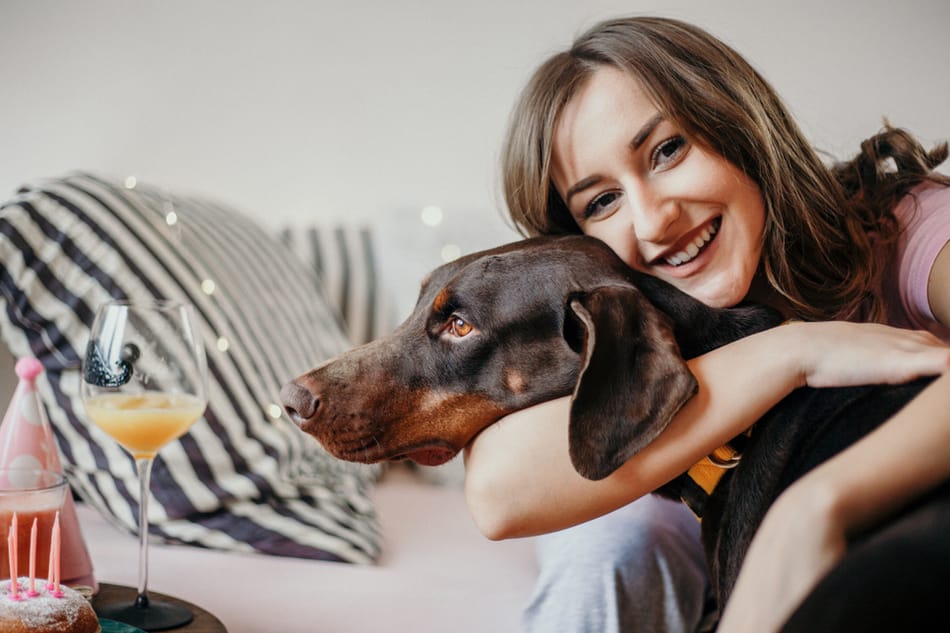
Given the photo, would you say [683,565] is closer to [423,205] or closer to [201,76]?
[423,205]

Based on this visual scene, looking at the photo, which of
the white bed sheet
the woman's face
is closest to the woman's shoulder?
the woman's face

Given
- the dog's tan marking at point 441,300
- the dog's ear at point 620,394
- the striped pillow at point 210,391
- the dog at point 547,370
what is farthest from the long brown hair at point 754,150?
the striped pillow at point 210,391

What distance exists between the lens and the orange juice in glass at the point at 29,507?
4.23 feet

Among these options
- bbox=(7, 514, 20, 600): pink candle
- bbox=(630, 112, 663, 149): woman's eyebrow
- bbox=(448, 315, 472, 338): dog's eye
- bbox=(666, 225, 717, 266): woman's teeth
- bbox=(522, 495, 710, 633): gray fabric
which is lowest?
bbox=(522, 495, 710, 633): gray fabric

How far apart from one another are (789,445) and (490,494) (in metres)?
0.40

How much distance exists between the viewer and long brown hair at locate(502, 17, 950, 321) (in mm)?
1572

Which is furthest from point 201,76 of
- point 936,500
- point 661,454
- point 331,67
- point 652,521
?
point 936,500

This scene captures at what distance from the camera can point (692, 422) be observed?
110 centimetres

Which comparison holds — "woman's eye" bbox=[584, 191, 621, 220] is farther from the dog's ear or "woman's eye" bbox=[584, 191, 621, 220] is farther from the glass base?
the glass base

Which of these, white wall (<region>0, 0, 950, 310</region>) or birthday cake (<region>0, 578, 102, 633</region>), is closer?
birthday cake (<region>0, 578, 102, 633</region>)

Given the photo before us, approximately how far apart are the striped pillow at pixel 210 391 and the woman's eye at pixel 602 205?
84 centimetres

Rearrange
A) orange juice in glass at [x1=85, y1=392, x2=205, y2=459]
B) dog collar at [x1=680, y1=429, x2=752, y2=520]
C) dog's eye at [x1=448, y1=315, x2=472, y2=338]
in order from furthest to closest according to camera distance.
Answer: orange juice in glass at [x1=85, y1=392, x2=205, y2=459] → dog's eye at [x1=448, y1=315, x2=472, y2=338] → dog collar at [x1=680, y1=429, x2=752, y2=520]

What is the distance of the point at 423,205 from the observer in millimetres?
2859

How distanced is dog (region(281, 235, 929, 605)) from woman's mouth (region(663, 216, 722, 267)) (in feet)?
0.72
